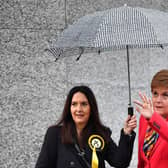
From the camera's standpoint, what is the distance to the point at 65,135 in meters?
3.89

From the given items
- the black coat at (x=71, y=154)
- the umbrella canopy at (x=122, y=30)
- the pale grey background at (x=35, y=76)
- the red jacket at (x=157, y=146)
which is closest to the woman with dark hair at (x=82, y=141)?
the black coat at (x=71, y=154)

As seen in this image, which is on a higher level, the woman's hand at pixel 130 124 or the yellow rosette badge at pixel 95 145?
the woman's hand at pixel 130 124

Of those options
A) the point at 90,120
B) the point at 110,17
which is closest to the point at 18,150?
the point at 90,120

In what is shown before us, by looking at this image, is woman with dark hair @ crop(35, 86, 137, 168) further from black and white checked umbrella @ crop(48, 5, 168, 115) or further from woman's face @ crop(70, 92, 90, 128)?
black and white checked umbrella @ crop(48, 5, 168, 115)

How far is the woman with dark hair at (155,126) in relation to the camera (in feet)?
10.8

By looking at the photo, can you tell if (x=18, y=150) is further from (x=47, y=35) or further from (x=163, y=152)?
(x=163, y=152)

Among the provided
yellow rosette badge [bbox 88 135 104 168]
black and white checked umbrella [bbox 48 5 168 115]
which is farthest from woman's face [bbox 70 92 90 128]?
black and white checked umbrella [bbox 48 5 168 115]

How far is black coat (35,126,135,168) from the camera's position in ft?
12.6

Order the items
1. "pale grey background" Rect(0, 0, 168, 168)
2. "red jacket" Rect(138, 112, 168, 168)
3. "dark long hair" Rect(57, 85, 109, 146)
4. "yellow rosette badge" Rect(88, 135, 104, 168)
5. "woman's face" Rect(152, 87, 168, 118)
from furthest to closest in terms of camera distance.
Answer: "pale grey background" Rect(0, 0, 168, 168), "dark long hair" Rect(57, 85, 109, 146), "yellow rosette badge" Rect(88, 135, 104, 168), "woman's face" Rect(152, 87, 168, 118), "red jacket" Rect(138, 112, 168, 168)

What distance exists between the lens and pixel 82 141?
3924 mm

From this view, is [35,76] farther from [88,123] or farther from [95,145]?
[95,145]

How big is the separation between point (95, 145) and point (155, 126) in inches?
29.6

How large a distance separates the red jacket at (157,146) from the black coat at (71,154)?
5.6 inches

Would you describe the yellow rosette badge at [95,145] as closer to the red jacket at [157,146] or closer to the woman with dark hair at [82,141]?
the woman with dark hair at [82,141]
